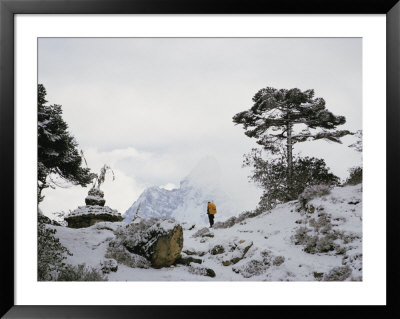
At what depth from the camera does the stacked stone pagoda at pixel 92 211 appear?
14.2 ft

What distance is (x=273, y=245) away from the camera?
14.5 feet

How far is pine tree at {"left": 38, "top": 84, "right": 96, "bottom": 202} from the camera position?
4.27 meters

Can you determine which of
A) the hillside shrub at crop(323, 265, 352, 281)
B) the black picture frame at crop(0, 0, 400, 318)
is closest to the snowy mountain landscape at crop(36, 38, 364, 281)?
the hillside shrub at crop(323, 265, 352, 281)

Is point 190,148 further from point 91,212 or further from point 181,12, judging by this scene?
point 181,12

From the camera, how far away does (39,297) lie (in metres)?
4.01

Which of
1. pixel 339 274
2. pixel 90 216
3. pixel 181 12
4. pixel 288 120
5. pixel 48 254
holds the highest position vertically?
pixel 181 12

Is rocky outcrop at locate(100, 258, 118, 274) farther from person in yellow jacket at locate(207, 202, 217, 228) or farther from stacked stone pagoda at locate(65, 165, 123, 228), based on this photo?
person in yellow jacket at locate(207, 202, 217, 228)

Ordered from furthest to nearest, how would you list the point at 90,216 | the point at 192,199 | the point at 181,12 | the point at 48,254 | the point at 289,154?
the point at 289,154, the point at 192,199, the point at 90,216, the point at 48,254, the point at 181,12

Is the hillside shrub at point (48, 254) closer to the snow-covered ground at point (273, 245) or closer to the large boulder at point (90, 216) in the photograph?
the snow-covered ground at point (273, 245)

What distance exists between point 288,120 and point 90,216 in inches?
119

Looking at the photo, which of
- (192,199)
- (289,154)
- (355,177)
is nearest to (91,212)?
(192,199)

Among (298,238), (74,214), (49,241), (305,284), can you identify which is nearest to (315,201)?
(298,238)

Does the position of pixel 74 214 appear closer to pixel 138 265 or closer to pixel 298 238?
pixel 138 265

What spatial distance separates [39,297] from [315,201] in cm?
382
